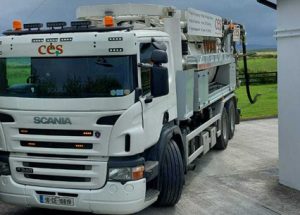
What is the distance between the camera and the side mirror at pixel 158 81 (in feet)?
20.8

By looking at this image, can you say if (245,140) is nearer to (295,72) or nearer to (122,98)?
(295,72)

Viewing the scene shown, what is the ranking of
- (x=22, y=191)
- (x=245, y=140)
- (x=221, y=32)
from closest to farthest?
1. (x=22, y=191)
2. (x=221, y=32)
3. (x=245, y=140)

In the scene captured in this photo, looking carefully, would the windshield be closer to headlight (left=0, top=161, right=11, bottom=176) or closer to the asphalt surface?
headlight (left=0, top=161, right=11, bottom=176)

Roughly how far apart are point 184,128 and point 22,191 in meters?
3.29

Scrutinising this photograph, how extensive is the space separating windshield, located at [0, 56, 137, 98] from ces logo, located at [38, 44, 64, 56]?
84 millimetres

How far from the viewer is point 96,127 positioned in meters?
6.12

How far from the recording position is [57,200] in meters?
6.34

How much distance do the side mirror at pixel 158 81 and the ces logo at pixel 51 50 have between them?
1.23 m

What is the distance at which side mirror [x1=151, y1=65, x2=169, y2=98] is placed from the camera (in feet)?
20.8

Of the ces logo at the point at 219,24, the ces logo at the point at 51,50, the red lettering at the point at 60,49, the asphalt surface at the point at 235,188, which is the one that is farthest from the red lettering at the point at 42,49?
the ces logo at the point at 219,24

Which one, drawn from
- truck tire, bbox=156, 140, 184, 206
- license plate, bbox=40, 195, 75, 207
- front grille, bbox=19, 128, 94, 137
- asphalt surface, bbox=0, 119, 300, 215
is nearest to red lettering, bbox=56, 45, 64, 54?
front grille, bbox=19, 128, 94, 137

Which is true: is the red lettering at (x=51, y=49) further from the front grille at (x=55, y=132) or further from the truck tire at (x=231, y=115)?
the truck tire at (x=231, y=115)

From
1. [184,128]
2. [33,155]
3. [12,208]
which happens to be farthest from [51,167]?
[184,128]

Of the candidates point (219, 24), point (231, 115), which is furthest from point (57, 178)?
point (231, 115)
